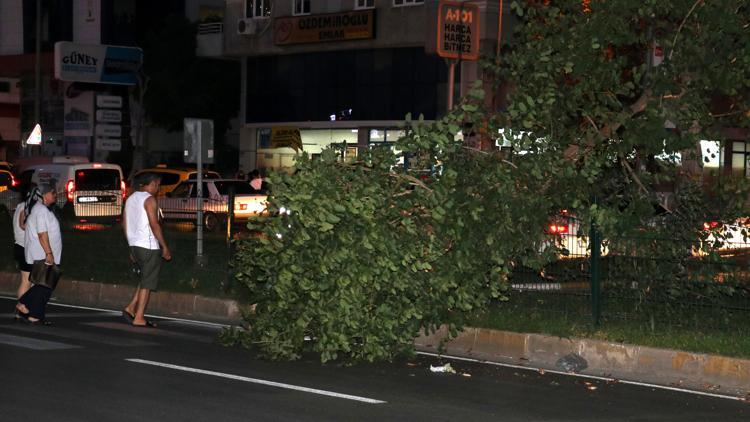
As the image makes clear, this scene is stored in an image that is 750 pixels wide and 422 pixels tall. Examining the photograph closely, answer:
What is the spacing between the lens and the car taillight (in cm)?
1295

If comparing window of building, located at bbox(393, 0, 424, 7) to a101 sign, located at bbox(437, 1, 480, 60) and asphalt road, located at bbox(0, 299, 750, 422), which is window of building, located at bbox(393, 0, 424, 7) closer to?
a101 sign, located at bbox(437, 1, 480, 60)

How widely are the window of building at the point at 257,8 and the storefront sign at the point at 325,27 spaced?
3.14 feet

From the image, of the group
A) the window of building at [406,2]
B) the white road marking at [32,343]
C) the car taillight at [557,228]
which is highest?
the window of building at [406,2]

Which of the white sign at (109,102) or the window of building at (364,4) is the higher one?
the window of building at (364,4)

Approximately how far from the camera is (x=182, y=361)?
37.6ft

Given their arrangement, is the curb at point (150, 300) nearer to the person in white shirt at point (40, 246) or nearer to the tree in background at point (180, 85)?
the person in white shirt at point (40, 246)

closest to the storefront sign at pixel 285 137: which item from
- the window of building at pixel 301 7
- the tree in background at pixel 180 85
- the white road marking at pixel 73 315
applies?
the window of building at pixel 301 7

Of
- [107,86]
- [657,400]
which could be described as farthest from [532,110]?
[107,86]

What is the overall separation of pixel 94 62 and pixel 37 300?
3847cm

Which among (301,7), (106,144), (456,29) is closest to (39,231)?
(106,144)

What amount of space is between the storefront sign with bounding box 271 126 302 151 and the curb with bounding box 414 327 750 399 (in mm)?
33209

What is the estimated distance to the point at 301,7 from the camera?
1929 inches

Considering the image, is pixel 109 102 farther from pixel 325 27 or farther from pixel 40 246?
pixel 40 246

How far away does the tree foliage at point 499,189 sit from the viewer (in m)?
11.7
